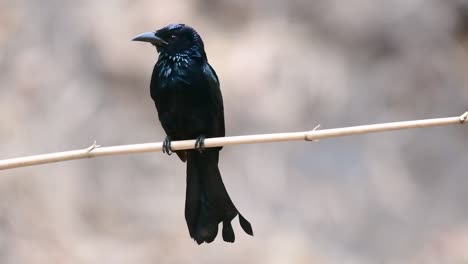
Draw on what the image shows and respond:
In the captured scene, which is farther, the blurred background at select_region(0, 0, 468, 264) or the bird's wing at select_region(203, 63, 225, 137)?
the blurred background at select_region(0, 0, 468, 264)

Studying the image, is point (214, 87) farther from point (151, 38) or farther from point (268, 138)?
point (268, 138)

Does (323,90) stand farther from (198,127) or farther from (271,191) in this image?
(198,127)

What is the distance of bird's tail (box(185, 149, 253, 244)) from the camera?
204 cm

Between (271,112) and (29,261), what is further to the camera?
(271,112)

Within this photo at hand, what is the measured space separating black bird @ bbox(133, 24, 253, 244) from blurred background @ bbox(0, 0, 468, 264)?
118cm

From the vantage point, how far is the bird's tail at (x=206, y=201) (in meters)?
2.04

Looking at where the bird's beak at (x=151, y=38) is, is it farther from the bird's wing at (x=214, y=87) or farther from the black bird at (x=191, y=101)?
the bird's wing at (x=214, y=87)

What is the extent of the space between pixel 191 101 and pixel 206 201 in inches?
11.5

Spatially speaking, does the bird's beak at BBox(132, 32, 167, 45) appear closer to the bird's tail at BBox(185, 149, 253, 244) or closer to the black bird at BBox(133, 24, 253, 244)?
the black bird at BBox(133, 24, 253, 244)

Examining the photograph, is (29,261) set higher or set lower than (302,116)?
lower

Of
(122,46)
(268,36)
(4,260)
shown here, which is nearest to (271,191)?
(268,36)

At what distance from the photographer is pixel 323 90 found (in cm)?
351

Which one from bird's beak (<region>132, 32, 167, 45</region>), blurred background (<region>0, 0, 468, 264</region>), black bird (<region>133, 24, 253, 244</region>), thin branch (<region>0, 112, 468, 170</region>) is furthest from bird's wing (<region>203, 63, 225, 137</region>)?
blurred background (<region>0, 0, 468, 264</region>)

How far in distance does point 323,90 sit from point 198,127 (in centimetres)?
141
